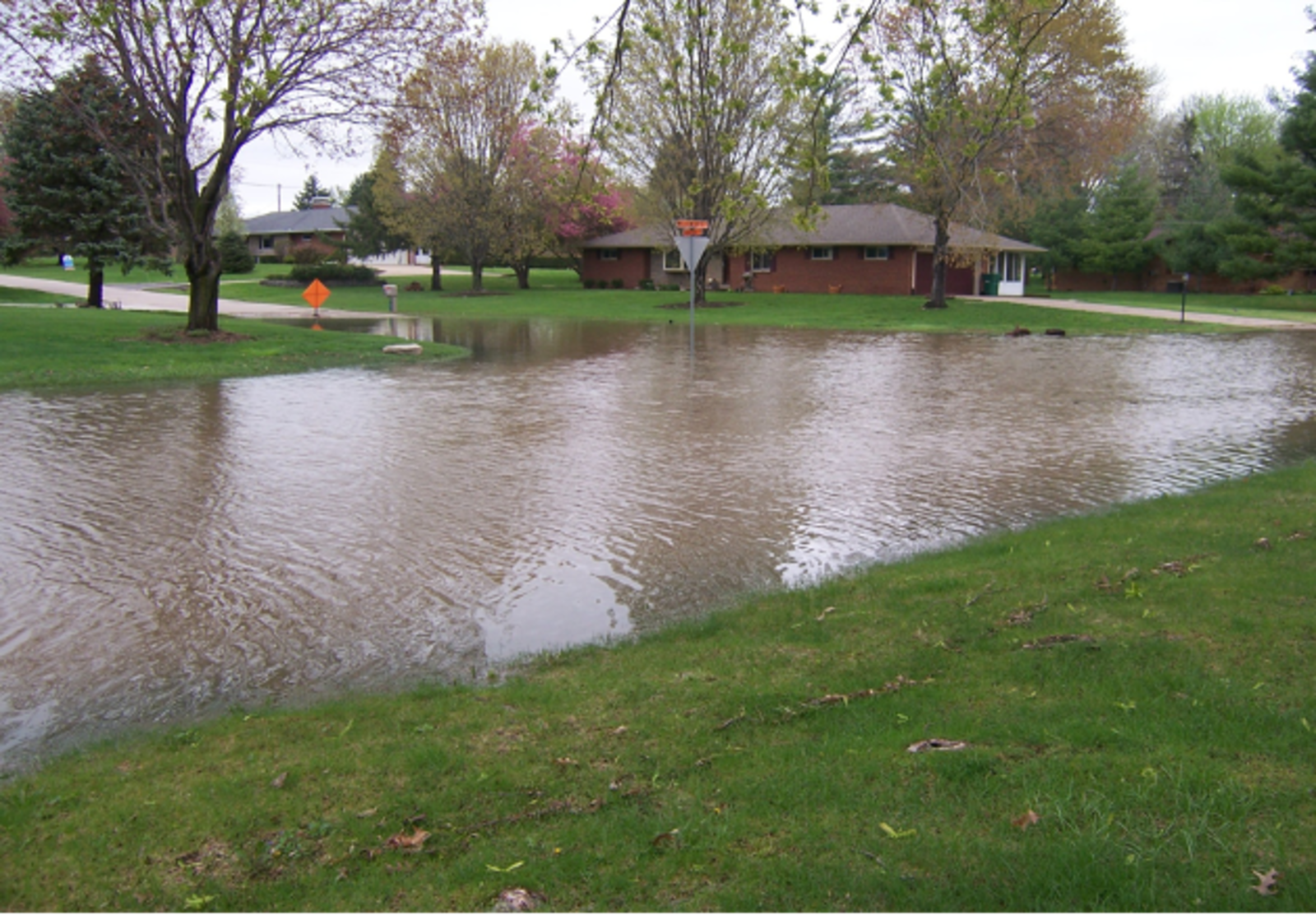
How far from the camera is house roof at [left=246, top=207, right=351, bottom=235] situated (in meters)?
86.4

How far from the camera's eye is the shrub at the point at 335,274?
58.2 meters

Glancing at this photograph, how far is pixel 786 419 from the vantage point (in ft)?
50.5

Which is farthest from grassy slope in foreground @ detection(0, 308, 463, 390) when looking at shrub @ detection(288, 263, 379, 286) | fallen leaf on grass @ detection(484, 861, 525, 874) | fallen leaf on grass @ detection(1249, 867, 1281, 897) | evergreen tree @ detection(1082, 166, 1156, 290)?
evergreen tree @ detection(1082, 166, 1156, 290)

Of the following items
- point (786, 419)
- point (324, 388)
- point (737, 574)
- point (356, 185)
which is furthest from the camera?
point (356, 185)

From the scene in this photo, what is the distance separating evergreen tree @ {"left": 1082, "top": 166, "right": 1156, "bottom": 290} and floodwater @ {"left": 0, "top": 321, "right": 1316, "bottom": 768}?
38107mm

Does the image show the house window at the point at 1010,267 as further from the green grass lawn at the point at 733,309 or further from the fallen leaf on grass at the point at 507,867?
the fallen leaf on grass at the point at 507,867

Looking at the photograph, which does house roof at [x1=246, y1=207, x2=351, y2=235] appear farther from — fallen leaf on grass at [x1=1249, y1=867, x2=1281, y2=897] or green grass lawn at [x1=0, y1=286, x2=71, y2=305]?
fallen leaf on grass at [x1=1249, y1=867, x2=1281, y2=897]

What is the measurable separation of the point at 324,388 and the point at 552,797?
609 inches

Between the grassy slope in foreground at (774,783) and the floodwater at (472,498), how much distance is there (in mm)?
1148

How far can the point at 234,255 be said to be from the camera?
6712cm

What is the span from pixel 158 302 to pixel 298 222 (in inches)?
1890

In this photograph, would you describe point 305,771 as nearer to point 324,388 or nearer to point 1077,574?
point 1077,574

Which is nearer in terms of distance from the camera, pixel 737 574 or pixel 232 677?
pixel 232 677

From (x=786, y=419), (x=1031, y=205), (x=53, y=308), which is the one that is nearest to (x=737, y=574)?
(x=786, y=419)
